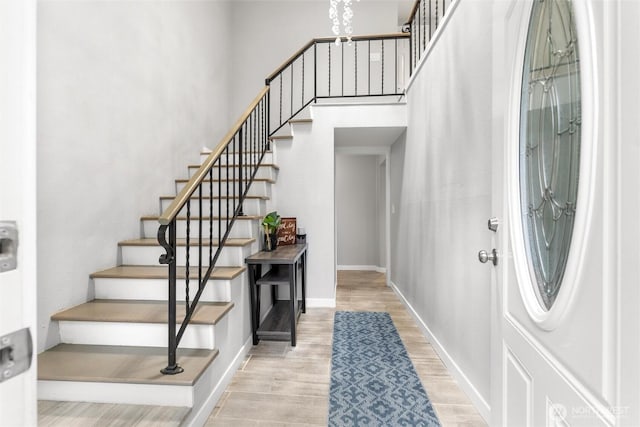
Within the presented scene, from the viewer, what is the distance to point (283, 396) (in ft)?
6.17

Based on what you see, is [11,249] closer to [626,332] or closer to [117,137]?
[626,332]

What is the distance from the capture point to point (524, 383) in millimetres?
888

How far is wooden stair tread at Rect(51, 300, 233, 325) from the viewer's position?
175 cm

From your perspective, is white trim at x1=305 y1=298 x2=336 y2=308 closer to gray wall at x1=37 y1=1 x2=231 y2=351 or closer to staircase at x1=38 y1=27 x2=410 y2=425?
staircase at x1=38 y1=27 x2=410 y2=425

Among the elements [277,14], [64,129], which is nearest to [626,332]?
[64,129]

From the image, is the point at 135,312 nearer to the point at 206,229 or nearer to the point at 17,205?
Answer: the point at 206,229

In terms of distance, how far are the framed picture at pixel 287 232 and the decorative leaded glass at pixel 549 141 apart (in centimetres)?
255

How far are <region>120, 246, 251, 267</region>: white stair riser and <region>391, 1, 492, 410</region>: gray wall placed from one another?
151 centimetres

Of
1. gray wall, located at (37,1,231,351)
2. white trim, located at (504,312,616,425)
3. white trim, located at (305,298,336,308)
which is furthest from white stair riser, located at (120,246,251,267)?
white trim, located at (504,312,616,425)

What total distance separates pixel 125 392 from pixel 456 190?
213 cm

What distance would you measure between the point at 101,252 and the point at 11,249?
2.16 metres

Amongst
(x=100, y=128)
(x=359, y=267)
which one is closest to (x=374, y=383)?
(x=100, y=128)

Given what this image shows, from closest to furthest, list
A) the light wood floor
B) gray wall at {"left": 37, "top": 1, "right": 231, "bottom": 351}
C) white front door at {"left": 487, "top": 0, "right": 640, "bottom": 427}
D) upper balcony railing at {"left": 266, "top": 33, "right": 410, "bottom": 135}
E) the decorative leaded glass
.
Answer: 1. white front door at {"left": 487, "top": 0, "right": 640, "bottom": 427}
2. the decorative leaded glass
3. the light wood floor
4. gray wall at {"left": 37, "top": 1, "right": 231, "bottom": 351}
5. upper balcony railing at {"left": 266, "top": 33, "right": 410, "bottom": 135}

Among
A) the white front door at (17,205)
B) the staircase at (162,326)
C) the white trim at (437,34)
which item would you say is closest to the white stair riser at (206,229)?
the staircase at (162,326)
